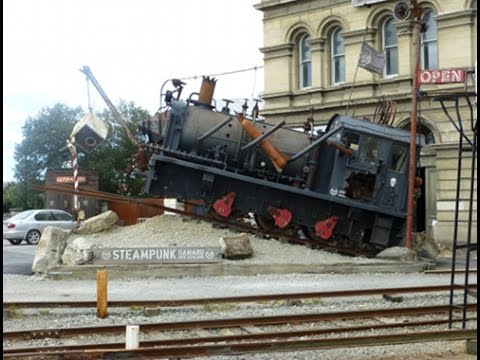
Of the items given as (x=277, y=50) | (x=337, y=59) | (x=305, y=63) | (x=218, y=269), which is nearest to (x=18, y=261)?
(x=218, y=269)

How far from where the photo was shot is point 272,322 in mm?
9664

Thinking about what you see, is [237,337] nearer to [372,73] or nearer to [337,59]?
[372,73]

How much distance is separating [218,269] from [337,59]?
51.7 feet

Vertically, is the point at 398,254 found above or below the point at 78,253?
below

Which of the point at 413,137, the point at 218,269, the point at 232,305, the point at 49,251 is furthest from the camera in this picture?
the point at 413,137

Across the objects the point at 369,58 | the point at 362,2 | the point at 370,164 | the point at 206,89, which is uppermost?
the point at 362,2

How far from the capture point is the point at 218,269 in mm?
15477

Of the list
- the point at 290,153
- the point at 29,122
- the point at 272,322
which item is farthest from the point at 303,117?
the point at 29,122

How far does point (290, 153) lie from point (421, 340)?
1146 centimetres

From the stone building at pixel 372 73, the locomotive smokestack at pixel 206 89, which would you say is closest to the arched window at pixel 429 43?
the stone building at pixel 372 73

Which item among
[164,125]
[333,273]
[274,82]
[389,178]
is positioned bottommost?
[333,273]

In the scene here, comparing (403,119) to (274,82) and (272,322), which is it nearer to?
(274,82)

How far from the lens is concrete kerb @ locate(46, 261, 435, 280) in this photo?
587 inches

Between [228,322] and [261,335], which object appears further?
[228,322]
